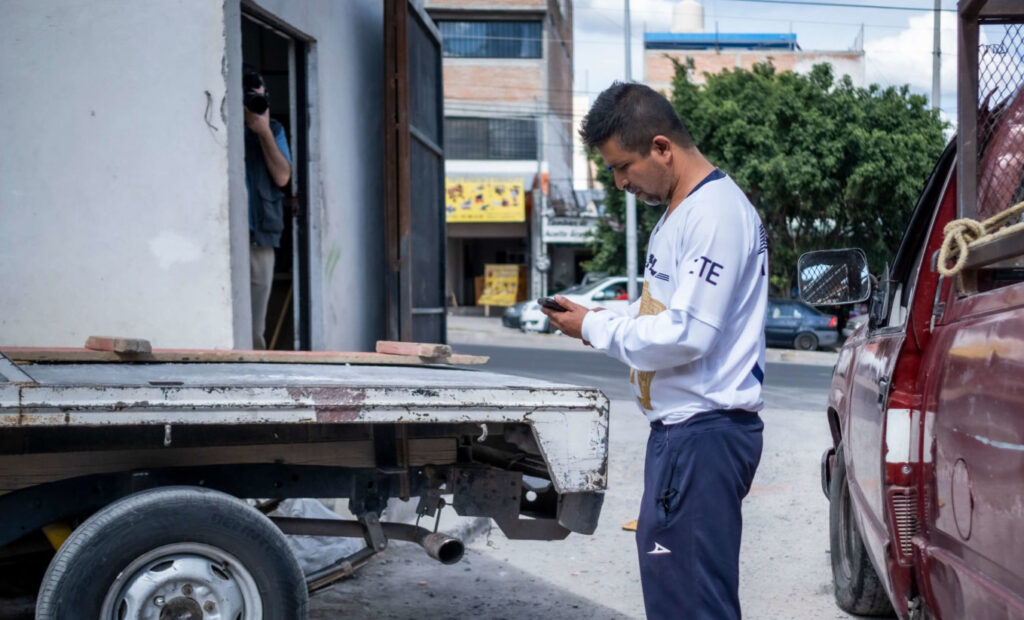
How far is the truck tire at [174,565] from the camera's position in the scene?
2871mm

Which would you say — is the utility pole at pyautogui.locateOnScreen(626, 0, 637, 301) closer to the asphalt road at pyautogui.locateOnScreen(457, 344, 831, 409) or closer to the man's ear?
the asphalt road at pyautogui.locateOnScreen(457, 344, 831, 409)

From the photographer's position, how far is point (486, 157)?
35.9m

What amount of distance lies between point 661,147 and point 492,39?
34.7 metres

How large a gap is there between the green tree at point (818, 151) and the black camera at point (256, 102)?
19.2 m

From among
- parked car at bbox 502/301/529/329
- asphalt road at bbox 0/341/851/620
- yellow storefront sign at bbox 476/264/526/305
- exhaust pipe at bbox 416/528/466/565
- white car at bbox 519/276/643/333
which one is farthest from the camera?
yellow storefront sign at bbox 476/264/526/305

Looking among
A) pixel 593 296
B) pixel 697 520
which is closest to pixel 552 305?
pixel 697 520

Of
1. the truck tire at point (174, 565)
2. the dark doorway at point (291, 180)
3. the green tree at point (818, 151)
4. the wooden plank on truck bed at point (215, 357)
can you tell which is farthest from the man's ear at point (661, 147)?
the green tree at point (818, 151)

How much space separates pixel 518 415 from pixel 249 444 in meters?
0.85

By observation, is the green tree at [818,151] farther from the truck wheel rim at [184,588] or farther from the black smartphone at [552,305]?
the truck wheel rim at [184,588]

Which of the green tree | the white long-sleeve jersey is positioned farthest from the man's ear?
the green tree

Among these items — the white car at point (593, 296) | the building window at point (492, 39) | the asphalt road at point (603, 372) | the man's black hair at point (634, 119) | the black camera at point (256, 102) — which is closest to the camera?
the man's black hair at point (634, 119)

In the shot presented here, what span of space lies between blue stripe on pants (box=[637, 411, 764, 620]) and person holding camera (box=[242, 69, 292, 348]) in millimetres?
4210

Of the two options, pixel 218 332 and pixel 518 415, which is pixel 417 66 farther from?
pixel 518 415

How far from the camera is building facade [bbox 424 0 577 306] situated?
3556cm
